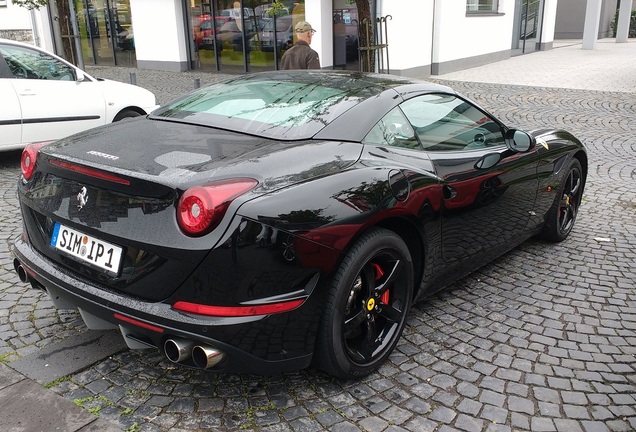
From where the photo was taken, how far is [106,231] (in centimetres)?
261

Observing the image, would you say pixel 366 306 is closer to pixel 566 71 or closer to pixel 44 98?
pixel 44 98

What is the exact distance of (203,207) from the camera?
2.42 metres

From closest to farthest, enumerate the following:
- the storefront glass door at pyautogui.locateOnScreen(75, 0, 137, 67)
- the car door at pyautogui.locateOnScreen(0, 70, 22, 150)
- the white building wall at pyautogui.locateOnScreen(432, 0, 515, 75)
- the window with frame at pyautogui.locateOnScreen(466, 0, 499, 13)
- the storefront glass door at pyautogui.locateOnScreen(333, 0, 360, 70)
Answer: the car door at pyautogui.locateOnScreen(0, 70, 22, 150)
the storefront glass door at pyautogui.locateOnScreen(333, 0, 360, 70)
the white building wall at pyautogui.locateOnScreen(432, 0, 515, 75)
the window with frame at pyautogui.locateOnScreen(466, 0, 499, 13)
the storefront glass door at pyautogui.locateOnScreen(75, 0, 137, 67)

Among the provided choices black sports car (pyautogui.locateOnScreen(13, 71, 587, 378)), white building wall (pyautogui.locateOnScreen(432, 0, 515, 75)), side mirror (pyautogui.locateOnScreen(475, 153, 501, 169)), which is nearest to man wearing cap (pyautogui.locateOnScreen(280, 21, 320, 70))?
black sports car (pyautogui.locateOnScreen(13, 71, 587, 378))

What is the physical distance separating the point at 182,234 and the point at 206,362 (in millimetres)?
535

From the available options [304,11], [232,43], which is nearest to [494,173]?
[304,11]

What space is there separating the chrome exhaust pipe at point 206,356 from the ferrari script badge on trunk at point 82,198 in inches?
33.7

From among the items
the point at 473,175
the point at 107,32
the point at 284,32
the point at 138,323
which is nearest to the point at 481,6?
the point at 284,32

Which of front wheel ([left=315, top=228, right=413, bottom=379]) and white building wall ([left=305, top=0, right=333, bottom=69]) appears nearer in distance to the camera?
front wheel ([left=315, top=228, right=413, bottom=379])

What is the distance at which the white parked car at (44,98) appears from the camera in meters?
6.79

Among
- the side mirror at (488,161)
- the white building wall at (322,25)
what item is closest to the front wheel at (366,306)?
the side mirror at (488,161)

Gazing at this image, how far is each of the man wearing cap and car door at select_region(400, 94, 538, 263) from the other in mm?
3842

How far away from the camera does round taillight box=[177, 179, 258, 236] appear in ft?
7.93

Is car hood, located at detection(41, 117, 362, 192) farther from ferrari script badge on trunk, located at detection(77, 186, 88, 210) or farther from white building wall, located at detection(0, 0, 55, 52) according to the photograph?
white building wall, located at detection(0, 0, 55, 52)
